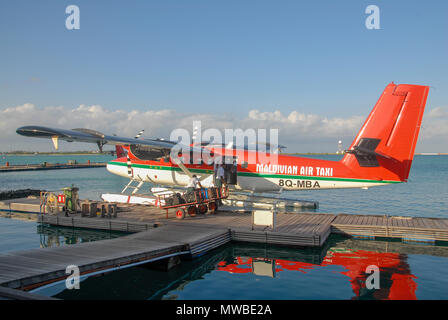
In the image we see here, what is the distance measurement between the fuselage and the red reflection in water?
13.1ft

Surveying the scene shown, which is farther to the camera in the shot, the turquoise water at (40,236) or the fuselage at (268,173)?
the fuselage at (268,173)

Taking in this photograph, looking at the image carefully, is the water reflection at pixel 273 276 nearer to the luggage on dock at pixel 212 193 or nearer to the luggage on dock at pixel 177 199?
the luggage on dock at pixel 177 199

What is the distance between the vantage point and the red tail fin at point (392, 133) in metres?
12.5

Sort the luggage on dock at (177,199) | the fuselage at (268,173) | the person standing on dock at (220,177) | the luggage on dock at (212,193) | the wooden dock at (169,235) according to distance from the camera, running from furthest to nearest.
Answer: the person standing on dock at (220,177), the luggage on dock at (212,193), the fuselage at (268,173), the luggage on dock at (177,199), the wooden dock at (169,235)

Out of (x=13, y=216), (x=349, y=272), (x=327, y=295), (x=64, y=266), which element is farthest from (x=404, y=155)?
(x=13, y=216)

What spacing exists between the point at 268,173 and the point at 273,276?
715 centimetres

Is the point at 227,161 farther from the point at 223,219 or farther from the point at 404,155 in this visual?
the point at 404,155

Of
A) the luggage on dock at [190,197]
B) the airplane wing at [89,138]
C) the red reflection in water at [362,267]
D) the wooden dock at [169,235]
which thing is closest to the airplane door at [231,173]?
the wooden dock at [169,235]

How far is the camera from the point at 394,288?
7.57 meters

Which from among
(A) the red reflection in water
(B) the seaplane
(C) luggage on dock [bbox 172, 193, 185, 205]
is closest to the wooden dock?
(C) luggage on dock [bbox 172, 193, 185, 205]

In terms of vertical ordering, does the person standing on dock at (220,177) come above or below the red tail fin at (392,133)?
below

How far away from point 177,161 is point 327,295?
10241 mm

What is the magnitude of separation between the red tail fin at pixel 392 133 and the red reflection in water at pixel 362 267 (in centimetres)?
389

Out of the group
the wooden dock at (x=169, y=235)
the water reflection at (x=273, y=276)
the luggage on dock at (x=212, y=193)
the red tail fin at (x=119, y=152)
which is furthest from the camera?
the red tail fin at (x=119, y=152)
